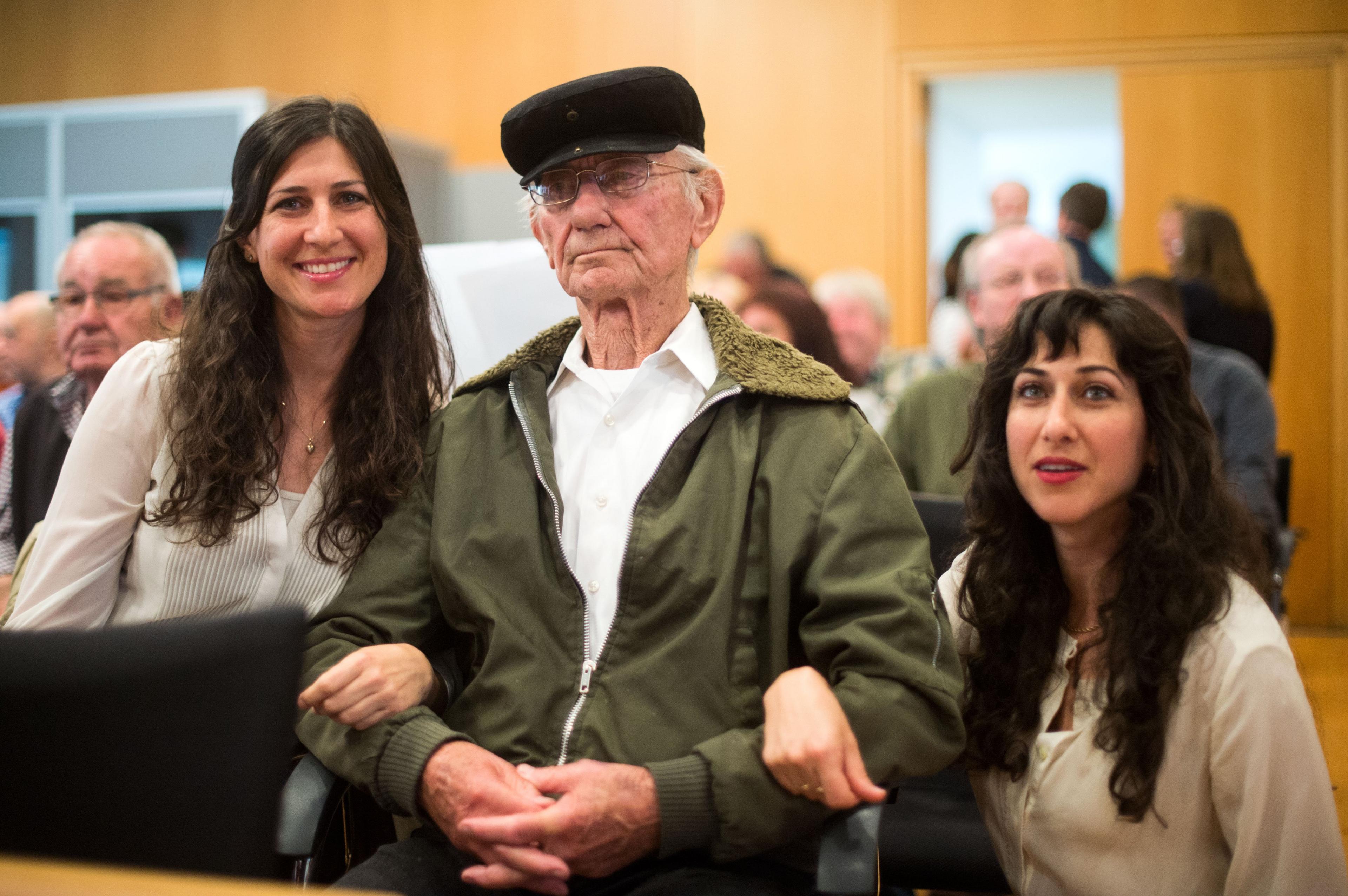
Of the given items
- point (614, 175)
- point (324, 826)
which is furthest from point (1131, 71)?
point (324, 826)

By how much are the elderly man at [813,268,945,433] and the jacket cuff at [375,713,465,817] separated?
2.96 m

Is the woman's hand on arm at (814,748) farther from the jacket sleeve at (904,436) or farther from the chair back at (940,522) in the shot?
the jacket sleeve at (904,436)

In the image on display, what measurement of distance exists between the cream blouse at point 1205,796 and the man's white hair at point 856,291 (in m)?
3.00

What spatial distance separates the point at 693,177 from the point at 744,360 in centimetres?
33

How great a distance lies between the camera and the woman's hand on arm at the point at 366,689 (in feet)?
4.67

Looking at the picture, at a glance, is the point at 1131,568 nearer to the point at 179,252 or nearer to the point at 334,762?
the point at 334,762

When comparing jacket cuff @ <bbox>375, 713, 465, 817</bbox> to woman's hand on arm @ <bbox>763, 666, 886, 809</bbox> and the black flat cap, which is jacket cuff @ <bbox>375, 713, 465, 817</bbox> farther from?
the black flat cap

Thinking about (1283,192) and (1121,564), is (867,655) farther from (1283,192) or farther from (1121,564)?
(1283,192)

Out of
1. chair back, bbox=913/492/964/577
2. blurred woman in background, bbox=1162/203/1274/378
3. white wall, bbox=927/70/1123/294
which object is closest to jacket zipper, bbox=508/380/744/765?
chair back, bbox=913/492/964/577

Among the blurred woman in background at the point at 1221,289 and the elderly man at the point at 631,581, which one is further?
the blurred woman in background at the point at 1221,289

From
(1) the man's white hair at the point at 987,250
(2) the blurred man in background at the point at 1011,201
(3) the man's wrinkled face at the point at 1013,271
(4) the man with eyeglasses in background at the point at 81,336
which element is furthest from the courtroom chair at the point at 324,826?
(2) the blurred man in background at the point at 1011,201

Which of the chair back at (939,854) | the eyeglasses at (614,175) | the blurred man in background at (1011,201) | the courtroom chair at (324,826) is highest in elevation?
the blurred man in background at (1011,201)

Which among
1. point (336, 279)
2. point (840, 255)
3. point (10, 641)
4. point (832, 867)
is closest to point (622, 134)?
point (336, 279)

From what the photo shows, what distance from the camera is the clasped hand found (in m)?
1.31
